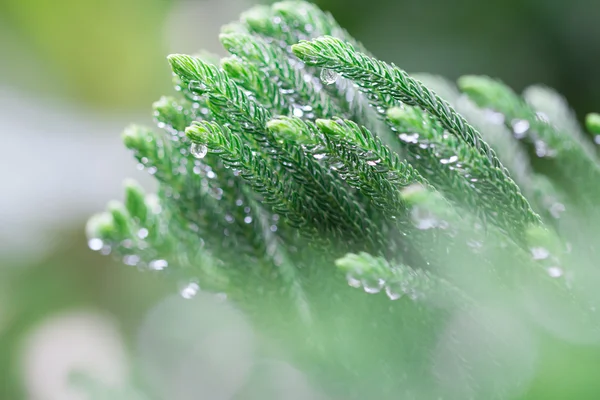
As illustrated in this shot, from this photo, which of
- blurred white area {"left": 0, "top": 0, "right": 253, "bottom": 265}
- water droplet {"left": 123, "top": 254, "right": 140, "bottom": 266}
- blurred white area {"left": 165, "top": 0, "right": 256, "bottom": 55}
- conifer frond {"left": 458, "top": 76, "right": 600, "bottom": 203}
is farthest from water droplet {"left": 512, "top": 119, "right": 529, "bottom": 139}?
blurred white area {"left": 165, "top": 0, "right": 256, "bottom": 55}

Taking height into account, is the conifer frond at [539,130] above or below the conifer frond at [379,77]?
above

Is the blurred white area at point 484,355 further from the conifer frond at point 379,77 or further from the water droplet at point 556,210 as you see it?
the water droplet at point 556,210

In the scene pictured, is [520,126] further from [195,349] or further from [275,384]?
[195,349]

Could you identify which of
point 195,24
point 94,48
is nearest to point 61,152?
point 94,48

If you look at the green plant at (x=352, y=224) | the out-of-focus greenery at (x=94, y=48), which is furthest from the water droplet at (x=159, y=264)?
the out-of-focus greenery at (x=94, y=48)

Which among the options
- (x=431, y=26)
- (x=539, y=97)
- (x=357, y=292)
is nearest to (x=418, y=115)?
(x=357, y=292)

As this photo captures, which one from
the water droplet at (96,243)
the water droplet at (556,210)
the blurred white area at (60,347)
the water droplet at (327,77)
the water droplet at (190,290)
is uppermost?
the water droplet at (556,210)

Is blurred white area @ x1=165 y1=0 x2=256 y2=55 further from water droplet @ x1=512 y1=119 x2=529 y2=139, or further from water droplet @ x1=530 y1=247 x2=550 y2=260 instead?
water droplet @ x1=530 y1=247 x2=550 y2=260
